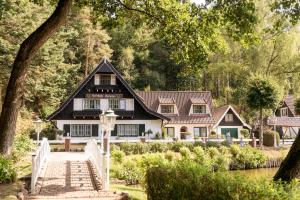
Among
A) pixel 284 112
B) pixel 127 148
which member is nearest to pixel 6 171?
pixel 127 148

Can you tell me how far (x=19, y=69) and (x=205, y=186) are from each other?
752cm

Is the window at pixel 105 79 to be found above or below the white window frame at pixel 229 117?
above

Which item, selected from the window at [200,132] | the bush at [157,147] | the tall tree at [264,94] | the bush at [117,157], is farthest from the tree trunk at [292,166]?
the window at [200,132]

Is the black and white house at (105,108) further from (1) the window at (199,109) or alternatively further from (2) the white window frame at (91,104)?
(1) the window at (199,109)

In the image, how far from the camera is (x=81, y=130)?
39031mm

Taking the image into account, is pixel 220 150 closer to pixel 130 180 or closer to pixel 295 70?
pixel 130 180

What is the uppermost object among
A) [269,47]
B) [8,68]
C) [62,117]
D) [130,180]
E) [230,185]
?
Answer: [269,47]

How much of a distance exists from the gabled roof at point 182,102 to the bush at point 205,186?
108 ft

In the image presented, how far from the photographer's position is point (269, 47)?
151 ft

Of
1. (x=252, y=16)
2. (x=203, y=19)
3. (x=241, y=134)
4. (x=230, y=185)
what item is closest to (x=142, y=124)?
(x=241, y=134)

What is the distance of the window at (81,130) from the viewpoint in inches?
1523

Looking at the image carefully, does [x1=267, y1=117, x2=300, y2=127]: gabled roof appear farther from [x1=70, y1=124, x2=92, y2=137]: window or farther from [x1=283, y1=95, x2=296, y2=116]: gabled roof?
[x1=70, y1=124, x2=92, y2=137]: window

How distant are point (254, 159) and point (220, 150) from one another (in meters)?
2.66

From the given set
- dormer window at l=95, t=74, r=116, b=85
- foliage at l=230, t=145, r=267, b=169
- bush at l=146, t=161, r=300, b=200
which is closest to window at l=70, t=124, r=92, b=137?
dormer window at l=95, t=74, r=116, b=85
